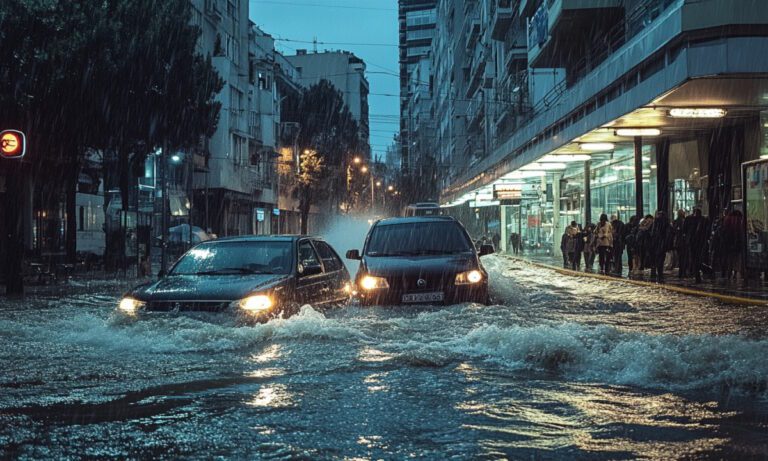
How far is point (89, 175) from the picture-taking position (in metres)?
37.0

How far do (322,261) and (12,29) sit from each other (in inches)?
489

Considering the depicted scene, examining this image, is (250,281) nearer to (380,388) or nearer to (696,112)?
(380,388)

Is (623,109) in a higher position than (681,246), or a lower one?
higher

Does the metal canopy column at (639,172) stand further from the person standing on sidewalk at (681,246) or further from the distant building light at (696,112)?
the distant building light at (696,112)

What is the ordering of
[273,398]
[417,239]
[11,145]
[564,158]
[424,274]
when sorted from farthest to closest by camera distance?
[564,158]
[11,145]
[417,239]
[424,274]
[273,398]

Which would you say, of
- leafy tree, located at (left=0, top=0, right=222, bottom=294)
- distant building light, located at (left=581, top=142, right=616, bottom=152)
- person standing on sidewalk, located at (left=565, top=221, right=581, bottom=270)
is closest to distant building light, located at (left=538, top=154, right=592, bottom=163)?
distant building light, located at (left=581, top=142, right=616, bottom=152)

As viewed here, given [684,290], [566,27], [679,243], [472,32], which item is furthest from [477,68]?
[684,290]

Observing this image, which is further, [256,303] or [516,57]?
[516,57]

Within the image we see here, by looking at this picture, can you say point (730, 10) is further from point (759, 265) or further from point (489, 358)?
point (489, 358)

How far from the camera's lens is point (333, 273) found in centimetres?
1223

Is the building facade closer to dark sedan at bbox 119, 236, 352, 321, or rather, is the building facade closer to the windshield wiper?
dark sedan at bbox 119, 236, 352, 321

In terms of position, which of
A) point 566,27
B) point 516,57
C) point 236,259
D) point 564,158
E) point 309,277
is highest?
point 516,57

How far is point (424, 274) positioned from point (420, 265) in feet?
0.72

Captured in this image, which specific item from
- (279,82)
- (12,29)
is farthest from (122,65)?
(279,82)
